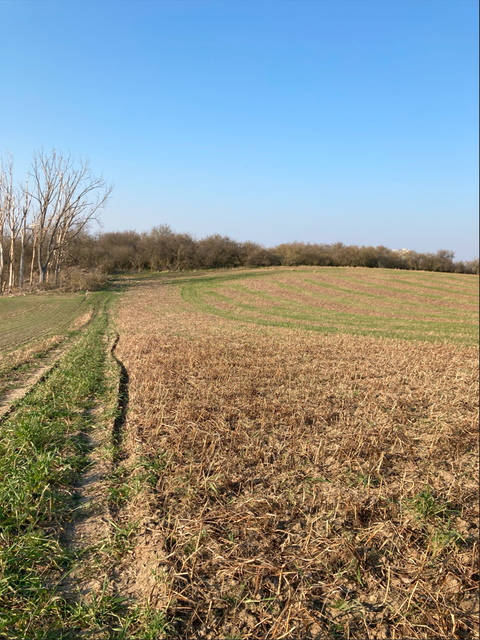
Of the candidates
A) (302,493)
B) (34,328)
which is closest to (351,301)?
(34,328)

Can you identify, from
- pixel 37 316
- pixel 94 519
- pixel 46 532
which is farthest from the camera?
pixel 37 316

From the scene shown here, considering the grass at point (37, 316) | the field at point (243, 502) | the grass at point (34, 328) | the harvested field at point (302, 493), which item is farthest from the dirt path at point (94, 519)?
the grass at point (37, 316)

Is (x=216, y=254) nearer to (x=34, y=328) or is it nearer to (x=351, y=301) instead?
(x=351, y=301)

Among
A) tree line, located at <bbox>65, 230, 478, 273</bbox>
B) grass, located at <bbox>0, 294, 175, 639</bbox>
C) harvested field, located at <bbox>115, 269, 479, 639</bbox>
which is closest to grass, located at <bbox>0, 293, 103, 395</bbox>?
grass, located at <bbox>0, 294, 175, 639</bbox>

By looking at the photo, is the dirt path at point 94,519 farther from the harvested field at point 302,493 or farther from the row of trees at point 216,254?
the row of trees at point 216,254

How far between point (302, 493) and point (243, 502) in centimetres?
78

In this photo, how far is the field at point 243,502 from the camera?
2.85 metres

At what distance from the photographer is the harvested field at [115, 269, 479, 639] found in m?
2.91

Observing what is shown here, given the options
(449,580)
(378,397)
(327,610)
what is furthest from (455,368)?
(327,610)

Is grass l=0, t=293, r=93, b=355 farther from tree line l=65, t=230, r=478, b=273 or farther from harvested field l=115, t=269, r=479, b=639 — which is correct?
tree line l=65, t=230, r=478, b=273

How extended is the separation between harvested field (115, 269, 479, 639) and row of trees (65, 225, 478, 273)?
44.3 meters

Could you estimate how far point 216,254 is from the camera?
57.7 meters

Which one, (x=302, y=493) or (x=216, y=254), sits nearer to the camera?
(x=302, y=493)

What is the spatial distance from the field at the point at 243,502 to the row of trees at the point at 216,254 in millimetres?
45006
